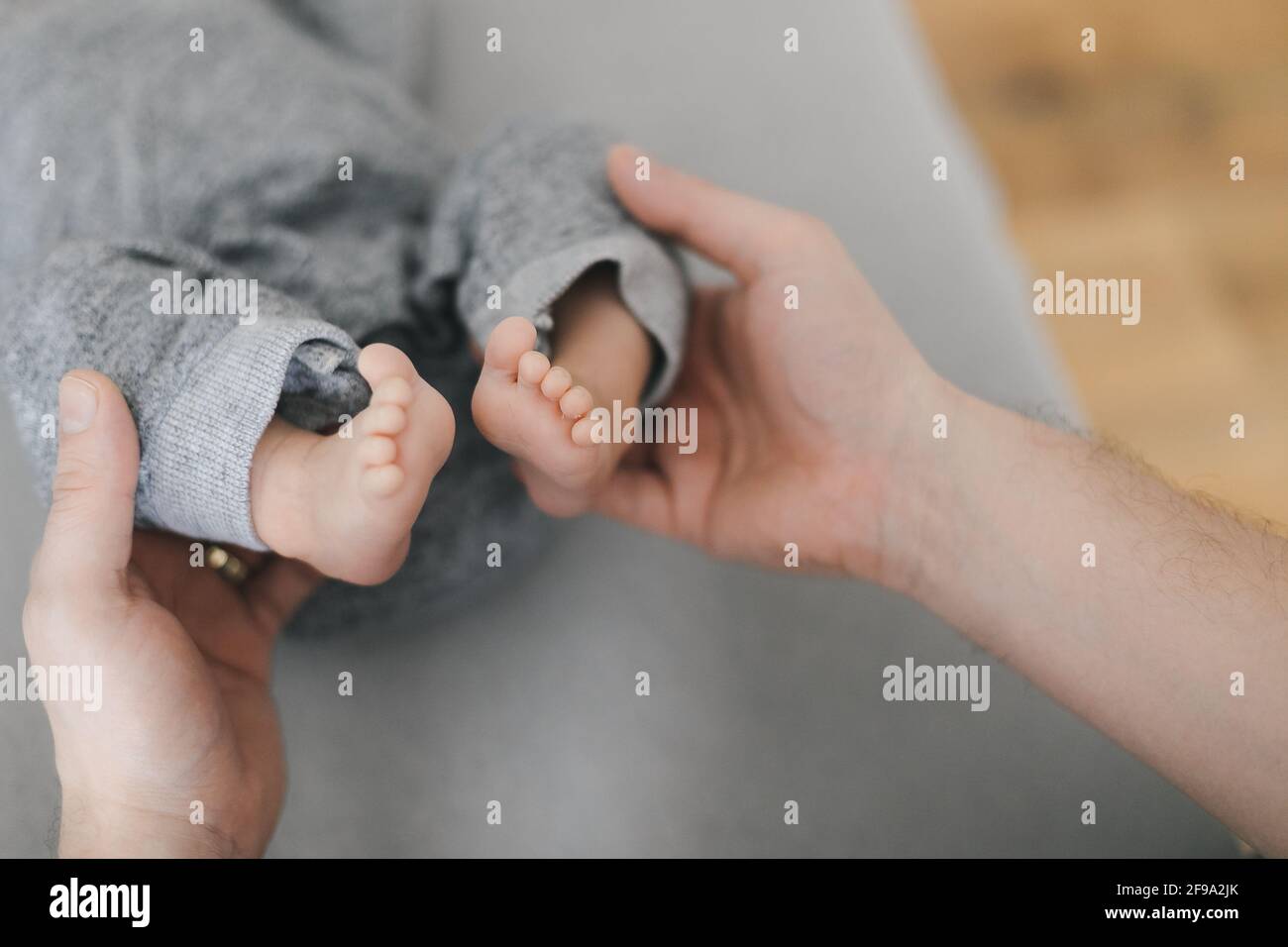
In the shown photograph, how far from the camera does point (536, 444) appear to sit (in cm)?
55

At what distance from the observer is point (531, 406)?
1.77ft

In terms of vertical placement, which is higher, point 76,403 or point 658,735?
point 76,403

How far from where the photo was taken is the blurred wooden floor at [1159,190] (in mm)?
1405

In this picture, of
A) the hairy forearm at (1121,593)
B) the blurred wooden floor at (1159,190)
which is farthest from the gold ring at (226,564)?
the blurred wooden floor at (1159,190)

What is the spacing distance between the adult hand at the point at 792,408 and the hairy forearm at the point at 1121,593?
0.04 meters

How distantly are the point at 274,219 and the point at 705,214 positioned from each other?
0.34 metres

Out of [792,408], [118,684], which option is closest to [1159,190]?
[792,408]

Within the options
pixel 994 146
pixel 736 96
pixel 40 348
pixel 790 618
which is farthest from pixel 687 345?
pixel 994 146

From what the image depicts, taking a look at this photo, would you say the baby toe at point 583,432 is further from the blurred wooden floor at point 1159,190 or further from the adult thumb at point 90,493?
the blurred wooden floor at point 1159,190

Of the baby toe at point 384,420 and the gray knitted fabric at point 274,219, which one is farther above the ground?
the gray knitted fabric at point 274,219

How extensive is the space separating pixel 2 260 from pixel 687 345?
1.88ft

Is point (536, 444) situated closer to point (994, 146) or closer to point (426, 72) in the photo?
point (426, 72)

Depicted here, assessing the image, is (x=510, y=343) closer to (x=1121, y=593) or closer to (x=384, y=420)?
(x=384, y=420)

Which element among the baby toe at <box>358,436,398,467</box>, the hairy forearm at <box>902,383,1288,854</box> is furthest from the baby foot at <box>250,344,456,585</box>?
the hairy forearm at <box>902,383,1288,854</box>
